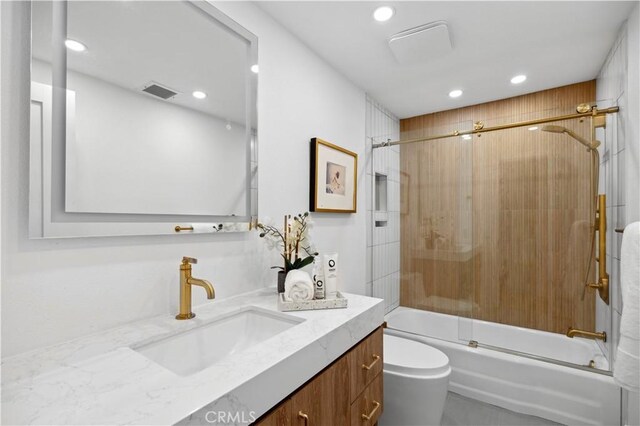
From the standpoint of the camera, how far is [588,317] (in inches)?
79.7

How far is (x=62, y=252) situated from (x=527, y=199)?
2825mm

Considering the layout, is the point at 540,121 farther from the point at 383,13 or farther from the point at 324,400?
the point at 324,400

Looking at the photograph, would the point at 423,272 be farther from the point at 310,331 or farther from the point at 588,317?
the point at 310,331

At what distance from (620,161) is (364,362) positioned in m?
1.97

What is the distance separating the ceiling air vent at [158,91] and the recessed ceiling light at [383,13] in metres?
1.15

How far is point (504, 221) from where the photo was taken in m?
2.46

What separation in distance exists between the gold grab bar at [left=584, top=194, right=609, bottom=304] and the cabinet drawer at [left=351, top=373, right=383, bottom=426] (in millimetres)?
1594

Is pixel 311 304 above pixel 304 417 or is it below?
above

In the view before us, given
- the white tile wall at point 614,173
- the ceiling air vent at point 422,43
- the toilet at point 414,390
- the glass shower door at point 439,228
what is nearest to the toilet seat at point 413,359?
the toilet at point 414,390

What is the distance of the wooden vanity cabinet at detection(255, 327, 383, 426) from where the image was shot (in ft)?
2.72

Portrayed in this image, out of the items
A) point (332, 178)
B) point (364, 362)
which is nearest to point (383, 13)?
point (332, 178)

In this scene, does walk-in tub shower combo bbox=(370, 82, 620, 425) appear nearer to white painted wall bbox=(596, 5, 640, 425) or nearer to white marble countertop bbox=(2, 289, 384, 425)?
white painted wall bbox=(596, 5, 640, 425)

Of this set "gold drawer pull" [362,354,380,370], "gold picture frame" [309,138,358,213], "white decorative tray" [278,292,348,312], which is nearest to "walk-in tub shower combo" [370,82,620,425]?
"gold picture frame" [309,138,358,213]

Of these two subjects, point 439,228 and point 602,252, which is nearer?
point 602,252
